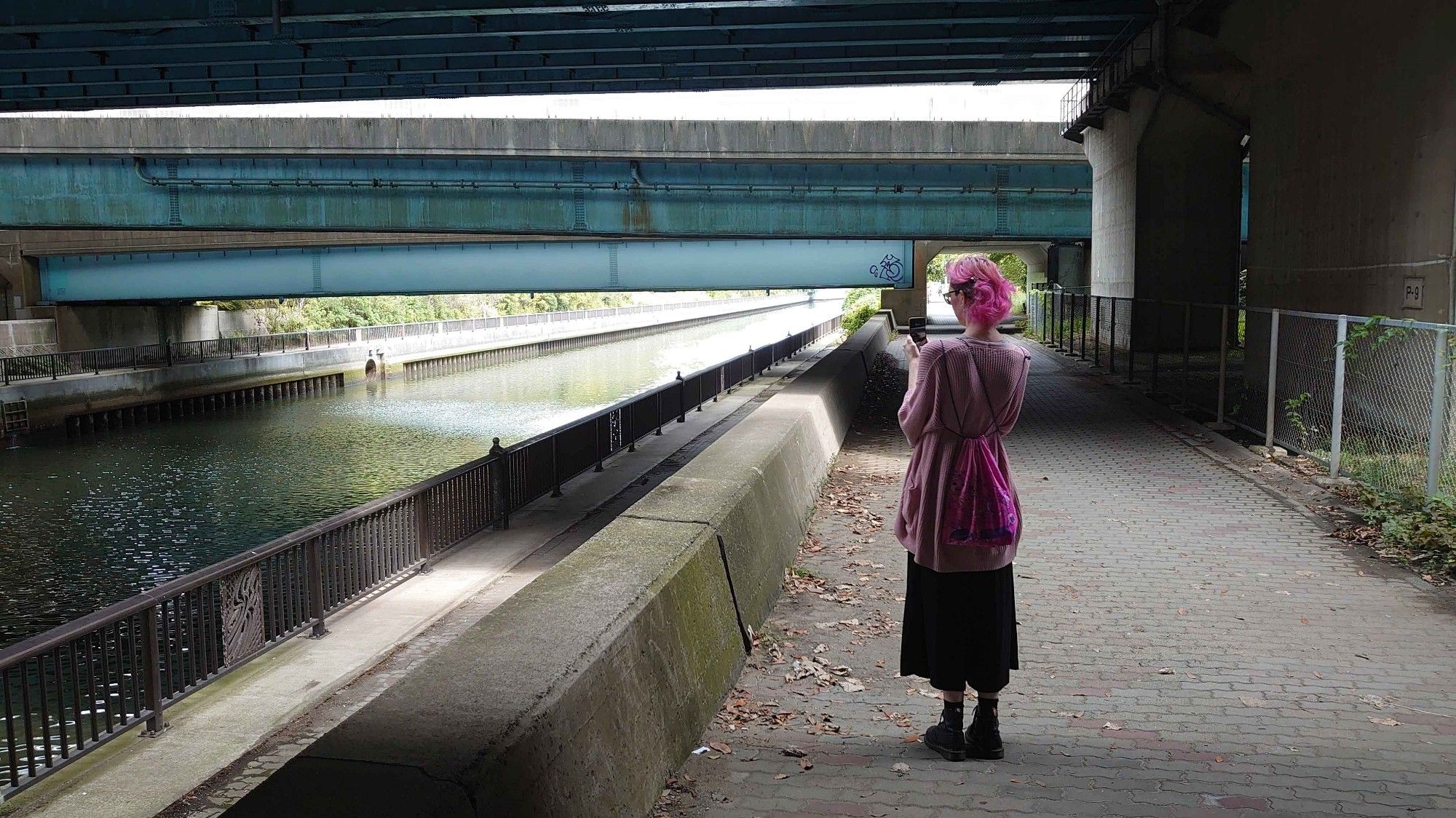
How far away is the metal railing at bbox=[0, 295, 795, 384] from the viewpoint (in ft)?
123

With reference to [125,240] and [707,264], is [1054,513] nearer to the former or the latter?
[707,264]

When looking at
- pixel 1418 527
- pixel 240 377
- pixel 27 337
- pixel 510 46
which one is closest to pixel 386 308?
pixel 240 377

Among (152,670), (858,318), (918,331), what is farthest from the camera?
(858,318)

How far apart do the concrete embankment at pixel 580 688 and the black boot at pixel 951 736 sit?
997 millimetres

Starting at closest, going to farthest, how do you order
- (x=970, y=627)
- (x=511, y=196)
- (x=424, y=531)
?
1. (x=970, y=627)
2. (x=424, y=531)
3. (x=511, y=196)

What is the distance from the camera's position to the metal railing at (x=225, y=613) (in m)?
8.19

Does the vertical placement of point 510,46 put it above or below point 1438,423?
above

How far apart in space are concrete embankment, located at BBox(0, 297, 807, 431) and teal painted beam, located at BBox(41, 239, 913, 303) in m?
3.64

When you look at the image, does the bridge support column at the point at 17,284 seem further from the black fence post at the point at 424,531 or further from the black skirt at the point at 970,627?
the black skirt at the point at 970,627

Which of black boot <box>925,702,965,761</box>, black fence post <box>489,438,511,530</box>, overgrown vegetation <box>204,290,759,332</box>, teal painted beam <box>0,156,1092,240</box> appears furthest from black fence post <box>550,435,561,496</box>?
overgrown vegetation <box>204,290,759,332</box>

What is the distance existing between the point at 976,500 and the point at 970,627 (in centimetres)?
52

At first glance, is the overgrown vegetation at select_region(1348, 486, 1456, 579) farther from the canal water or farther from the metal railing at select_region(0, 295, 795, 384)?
the metal railing at select_region(0, 295, 795, 384)

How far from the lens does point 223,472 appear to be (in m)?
29.2

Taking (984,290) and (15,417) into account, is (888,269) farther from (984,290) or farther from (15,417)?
(984,290)
